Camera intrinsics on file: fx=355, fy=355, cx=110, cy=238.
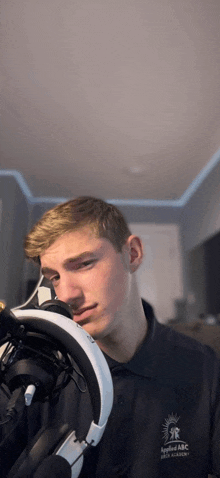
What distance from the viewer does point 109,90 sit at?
91.7 inches

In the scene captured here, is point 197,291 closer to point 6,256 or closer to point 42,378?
point 6,256

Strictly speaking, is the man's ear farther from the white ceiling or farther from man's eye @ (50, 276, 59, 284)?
the white ceiling

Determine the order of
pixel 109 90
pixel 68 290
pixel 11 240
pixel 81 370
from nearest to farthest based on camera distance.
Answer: pixel 81 370 < pixel 68 290 < pixel 109 90 < pixel 11 240

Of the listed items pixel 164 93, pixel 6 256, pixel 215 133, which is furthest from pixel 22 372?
pixel 6 256

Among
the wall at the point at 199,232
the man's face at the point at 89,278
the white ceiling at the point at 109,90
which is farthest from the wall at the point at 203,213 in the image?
the man's face at the point at 89,278

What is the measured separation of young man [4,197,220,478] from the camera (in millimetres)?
715

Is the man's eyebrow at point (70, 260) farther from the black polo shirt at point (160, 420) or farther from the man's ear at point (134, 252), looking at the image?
the black polo shirt at point (160, 420)

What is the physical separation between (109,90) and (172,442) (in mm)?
2128

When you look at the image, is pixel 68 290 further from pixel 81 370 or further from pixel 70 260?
pixel 81 370

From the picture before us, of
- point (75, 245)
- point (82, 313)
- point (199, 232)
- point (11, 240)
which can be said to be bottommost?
point (199, 232)

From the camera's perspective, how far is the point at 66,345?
0.39 metres

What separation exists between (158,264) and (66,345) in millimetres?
3867

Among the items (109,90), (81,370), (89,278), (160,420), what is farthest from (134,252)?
(109,90)

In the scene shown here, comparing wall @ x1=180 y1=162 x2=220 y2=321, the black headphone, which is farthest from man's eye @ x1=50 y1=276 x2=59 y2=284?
wall @ x1=180 y1=162 x2=220 y2=321
